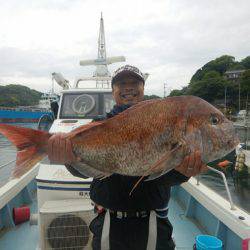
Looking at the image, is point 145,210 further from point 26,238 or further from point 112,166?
point 26,238

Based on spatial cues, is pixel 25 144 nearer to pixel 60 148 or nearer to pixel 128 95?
pixel 60 148

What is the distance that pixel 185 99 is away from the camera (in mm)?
2273

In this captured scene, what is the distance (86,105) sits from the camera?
21.2 ft

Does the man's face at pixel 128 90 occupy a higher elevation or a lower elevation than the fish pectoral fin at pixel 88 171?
higher

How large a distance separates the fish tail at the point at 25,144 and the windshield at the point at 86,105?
412 centimetres

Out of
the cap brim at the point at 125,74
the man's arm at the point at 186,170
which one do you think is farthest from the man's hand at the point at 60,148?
the cap brim at the point at 125,74

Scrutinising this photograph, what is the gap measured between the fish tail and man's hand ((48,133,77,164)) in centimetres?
7

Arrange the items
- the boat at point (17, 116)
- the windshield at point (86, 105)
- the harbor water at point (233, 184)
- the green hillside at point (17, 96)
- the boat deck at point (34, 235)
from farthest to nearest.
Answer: the green hillside at point (17, 96) → the boat at point (17, 116) → the harbor water at point (233, 184) → the windshield at point (86, 105) → the boat deck at point (34, 235)

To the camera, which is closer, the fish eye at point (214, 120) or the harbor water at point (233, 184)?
the fish eye at point (214, 120)

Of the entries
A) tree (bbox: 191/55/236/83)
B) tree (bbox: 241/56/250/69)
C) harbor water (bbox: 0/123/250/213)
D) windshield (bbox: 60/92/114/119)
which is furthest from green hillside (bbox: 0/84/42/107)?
windshield (bbox: 60/92/114/119)

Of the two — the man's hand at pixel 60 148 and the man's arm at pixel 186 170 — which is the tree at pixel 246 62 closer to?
the man's arm at pixel 186 170

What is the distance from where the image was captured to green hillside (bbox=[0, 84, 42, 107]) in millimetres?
92875

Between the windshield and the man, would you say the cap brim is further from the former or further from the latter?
the windshield

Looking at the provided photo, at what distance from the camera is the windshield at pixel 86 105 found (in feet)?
20.9
